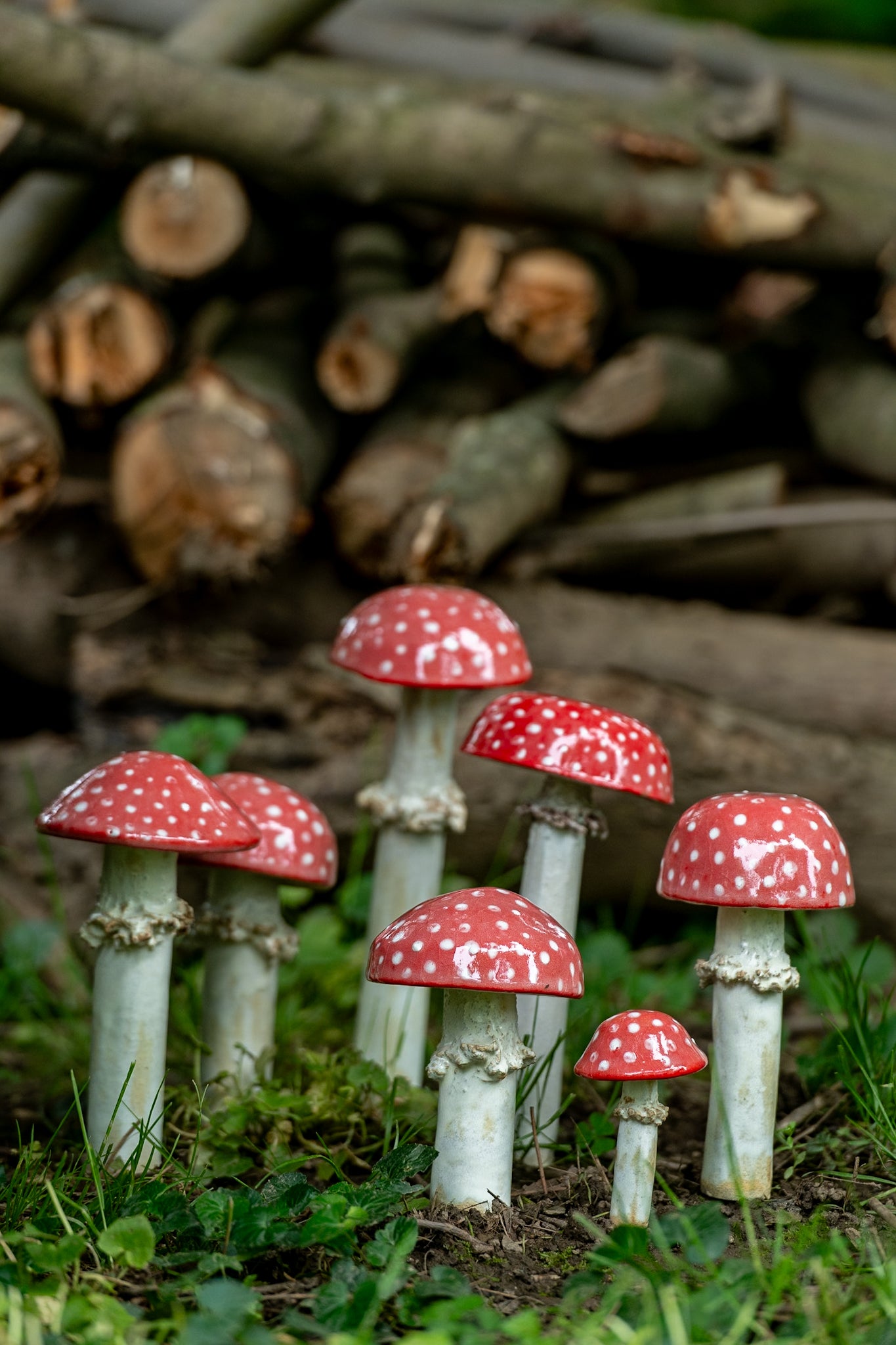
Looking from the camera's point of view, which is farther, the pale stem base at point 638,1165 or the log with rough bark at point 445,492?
the log with rough bark at point 445,492

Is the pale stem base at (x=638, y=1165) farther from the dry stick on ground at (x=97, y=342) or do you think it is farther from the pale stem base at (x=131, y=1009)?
the dry stick on ground at (x=97, y=342)

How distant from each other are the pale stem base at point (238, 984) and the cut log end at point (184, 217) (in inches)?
102

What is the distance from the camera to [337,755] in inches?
166

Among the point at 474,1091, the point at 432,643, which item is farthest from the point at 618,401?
the point at 474,1091

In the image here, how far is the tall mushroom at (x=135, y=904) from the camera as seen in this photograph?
8.07 ft

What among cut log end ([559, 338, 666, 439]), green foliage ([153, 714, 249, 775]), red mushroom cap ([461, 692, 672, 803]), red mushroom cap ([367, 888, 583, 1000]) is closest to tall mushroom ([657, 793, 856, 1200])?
red mushroom cap ([461, 692, 672, 803])

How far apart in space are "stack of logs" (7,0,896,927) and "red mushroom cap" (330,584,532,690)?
1.15m

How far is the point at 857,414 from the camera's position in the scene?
188 inches

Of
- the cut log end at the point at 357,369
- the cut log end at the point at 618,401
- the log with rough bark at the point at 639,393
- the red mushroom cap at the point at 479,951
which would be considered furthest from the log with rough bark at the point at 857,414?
the red mushroom cap at the point at 479,951

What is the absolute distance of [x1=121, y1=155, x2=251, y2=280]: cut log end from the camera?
4469 millimetres

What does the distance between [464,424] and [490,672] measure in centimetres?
196

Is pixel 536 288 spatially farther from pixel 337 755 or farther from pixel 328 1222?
pixel 328 1222

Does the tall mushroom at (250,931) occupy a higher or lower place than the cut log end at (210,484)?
lower

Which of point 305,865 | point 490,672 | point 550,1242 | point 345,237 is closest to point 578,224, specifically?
point 345,237
